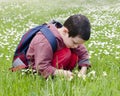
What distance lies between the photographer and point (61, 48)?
614cm

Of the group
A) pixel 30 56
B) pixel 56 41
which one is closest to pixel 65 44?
pixel 56 41

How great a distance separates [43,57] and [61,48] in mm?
422

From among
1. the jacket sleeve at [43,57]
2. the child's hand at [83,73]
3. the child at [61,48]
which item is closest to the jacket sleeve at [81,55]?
the child at [61,48]

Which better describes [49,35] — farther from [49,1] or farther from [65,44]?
[49,1]

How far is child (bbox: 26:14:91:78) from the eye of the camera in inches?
229

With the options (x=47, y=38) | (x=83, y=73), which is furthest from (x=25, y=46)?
(x=83, y=73)

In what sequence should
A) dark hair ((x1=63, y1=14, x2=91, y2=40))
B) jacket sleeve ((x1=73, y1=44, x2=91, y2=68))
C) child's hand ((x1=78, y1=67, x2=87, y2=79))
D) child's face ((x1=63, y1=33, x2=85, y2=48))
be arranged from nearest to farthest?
1. child's hand ((x1=78, y1=67, x2=87, y2=79))
2. dark hair ((x1=63, y1=14, x2=91, y2=40))
3. child's face ((x1=63, y1=33, x2=85, y2=48))
4. jacket sleeve ((x1=73, y1=44, x2=91, y2=68))

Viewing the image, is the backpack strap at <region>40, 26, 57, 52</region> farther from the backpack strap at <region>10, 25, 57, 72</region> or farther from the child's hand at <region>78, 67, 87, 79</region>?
the child's hand at <region>78, 67, 87, 79</region>

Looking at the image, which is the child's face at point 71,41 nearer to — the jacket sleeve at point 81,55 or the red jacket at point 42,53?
the red jacket at point 42,53

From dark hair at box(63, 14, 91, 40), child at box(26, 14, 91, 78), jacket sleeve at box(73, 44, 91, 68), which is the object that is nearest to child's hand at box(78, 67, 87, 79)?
child at box(26, 14, 91, 78)

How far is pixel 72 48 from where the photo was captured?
656cm

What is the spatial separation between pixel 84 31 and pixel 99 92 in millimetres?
1898

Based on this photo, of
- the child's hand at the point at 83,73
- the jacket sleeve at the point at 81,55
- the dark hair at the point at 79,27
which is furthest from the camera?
the jacket sleeve at the point at 81,55

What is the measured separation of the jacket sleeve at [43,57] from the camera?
5.80 m
